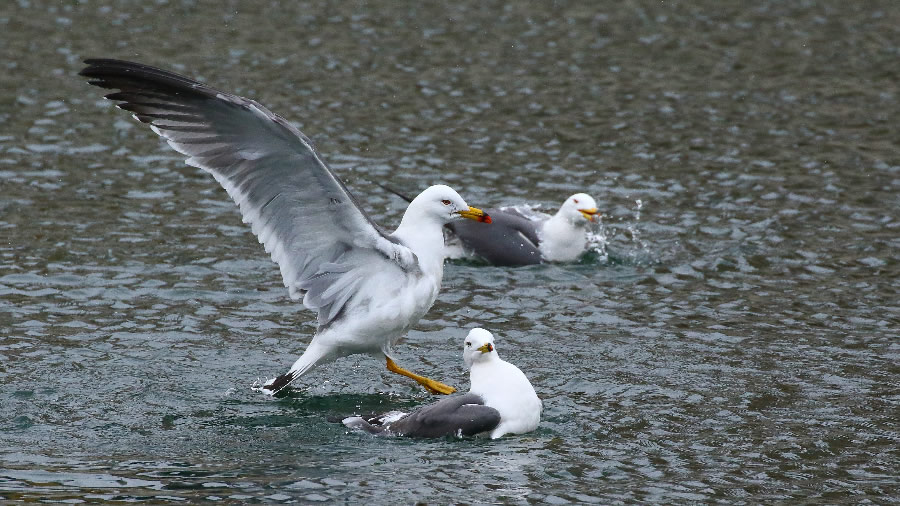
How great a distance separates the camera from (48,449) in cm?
953

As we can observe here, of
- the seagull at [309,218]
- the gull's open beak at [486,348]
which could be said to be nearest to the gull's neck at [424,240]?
the seagull at [309,218]

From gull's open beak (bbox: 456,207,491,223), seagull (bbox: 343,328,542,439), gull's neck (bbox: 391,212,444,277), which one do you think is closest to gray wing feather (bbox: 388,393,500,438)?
seagull (bbox: 343,328,542,439)

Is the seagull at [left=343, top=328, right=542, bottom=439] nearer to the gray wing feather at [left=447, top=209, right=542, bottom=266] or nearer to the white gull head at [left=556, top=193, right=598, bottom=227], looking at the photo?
the gray wing feather at [left=447, top=209, right=542, bottom=266]

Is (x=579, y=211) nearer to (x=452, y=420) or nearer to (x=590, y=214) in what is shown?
(x=590, y=214)

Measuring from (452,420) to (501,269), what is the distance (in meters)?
5.06

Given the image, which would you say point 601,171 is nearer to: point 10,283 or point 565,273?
point 565,273

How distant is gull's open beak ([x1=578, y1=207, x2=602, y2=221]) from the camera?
14.8 metres

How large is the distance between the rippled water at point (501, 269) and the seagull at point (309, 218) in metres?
0.75

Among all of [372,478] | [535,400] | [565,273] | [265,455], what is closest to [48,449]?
[265,455]

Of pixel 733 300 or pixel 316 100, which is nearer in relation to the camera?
pixel 733 300

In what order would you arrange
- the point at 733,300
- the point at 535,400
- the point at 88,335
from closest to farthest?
the point at 535,400
the point at 88,335
the point at 733,300

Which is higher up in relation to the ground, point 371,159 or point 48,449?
point 371,159

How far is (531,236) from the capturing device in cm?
1506

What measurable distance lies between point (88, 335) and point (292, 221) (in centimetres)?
278
